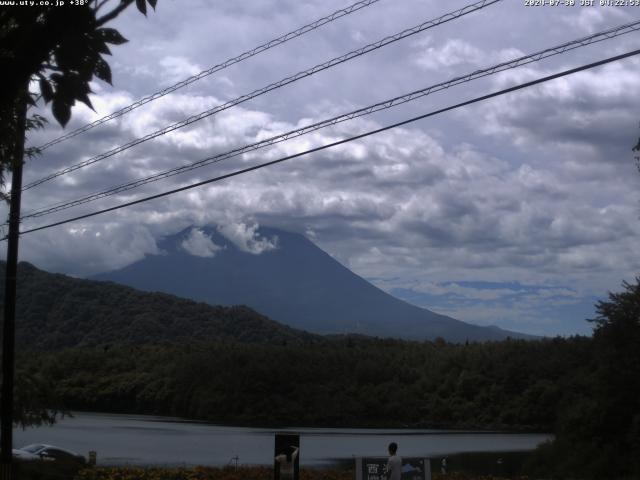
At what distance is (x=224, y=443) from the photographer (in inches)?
1734

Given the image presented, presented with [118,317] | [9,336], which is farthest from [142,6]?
[118,317]

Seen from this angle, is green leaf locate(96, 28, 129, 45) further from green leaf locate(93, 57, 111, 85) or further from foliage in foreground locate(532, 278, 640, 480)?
foliage in foreground locate(532, 278, 640, 480)

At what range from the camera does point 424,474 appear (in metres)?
14.9

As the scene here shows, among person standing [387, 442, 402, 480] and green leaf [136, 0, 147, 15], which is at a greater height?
green leaf [136, 0, 147, 15]

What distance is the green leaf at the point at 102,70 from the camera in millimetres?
5000

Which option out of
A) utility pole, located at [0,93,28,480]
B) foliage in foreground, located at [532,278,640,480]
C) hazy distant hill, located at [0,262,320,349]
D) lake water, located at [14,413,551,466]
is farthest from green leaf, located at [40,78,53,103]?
hazy distant hill, located at [0,262,320,349]

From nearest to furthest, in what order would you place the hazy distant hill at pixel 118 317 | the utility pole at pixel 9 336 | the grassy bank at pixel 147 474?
the utility pole at pixel 9 336 < the grassy bank at pixel 147 474 < the hazy distant hill at pixel 118 317

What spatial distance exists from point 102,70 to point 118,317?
124102mm

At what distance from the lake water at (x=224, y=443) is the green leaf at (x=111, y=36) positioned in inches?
1098

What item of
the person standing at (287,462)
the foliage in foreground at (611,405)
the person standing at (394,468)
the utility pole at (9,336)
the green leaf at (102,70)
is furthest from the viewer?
the foliage in foreground at (611,405)

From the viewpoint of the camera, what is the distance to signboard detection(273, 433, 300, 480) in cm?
1347

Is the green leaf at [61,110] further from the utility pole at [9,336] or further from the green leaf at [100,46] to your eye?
the utility pole at [9,336]

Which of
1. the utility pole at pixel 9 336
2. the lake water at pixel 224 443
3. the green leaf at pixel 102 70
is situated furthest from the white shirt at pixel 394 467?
the lake water at pixel 224 443

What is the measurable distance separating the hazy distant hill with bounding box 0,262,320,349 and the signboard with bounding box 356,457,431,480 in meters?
89.4
